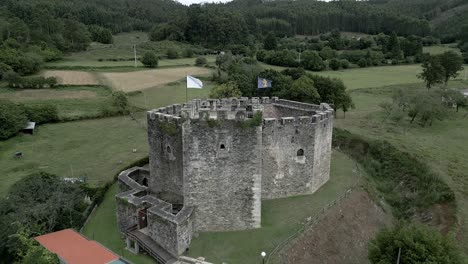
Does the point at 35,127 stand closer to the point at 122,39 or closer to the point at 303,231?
the point at 303,231

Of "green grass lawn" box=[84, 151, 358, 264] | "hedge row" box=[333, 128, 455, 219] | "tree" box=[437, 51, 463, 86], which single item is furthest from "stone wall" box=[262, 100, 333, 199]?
"tree" box=[437, 51, 463, 86]

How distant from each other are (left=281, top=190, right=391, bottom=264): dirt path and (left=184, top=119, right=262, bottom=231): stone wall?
137 inches

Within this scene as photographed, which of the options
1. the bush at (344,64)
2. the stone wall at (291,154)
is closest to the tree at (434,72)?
the bush at (344,64)

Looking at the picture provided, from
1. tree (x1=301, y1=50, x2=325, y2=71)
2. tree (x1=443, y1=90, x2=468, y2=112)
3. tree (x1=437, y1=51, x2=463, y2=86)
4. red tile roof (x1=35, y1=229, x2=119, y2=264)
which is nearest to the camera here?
red tile roof (x1=35, y1=229, x2=119, y2=264)

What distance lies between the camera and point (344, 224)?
28469 millimetres

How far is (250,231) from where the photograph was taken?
1030 inches

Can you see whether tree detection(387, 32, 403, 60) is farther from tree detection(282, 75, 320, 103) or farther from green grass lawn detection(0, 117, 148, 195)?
green grass lawn detection(0, 117, 148, 195)

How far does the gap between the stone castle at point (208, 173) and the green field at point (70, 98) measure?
36.8 metres

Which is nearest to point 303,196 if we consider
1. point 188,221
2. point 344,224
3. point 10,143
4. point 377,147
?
point 344,224

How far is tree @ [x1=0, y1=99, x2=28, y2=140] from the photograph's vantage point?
49.4 metres

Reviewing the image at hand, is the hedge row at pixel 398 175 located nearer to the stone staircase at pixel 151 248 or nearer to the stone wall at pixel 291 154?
the stone wall at pixel 291 154

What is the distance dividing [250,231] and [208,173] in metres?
4.73

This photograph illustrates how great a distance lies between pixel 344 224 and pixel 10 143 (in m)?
40.6

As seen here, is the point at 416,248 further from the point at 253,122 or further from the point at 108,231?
the point at 108,231
